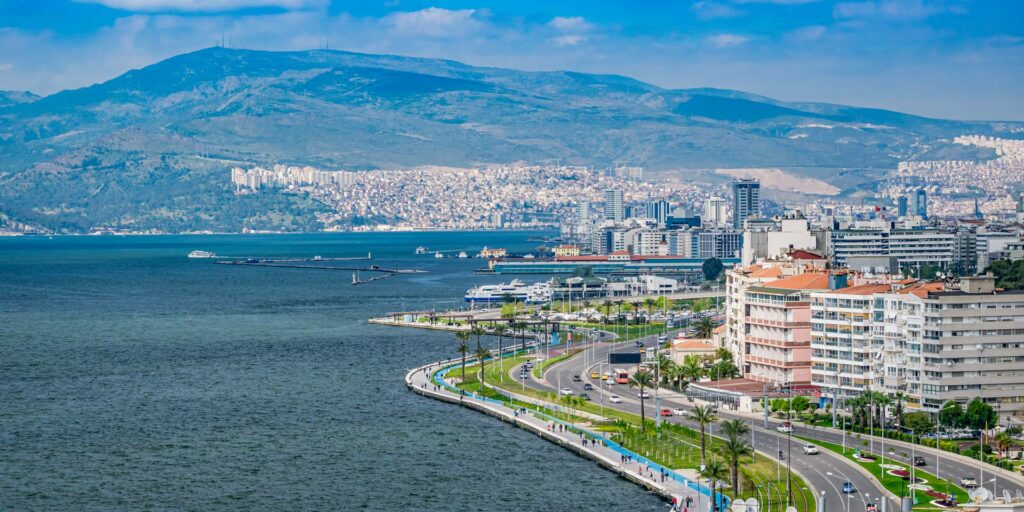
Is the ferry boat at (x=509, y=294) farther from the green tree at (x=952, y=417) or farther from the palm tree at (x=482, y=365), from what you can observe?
the green tree at (x=952, y=417)

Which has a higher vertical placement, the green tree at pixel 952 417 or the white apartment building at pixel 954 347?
the white apartment building at pixel 954 347

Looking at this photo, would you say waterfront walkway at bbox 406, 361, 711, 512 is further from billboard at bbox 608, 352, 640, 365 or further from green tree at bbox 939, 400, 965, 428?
green tree at bbox 939, 400, 965, 428

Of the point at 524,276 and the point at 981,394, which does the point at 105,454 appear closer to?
the point at 981,394

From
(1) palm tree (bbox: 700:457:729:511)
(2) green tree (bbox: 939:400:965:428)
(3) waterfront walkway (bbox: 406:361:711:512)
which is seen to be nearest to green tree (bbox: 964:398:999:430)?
(2) green tree (bbox: 939:400:965:428)

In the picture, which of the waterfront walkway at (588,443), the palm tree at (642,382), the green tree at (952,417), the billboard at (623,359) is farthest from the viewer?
the billboard at (623,359)

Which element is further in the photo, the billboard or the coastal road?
the billboard

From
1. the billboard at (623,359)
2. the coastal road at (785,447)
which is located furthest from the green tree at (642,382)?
the billboard at (623,359)

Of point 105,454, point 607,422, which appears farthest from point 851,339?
point 105,454
